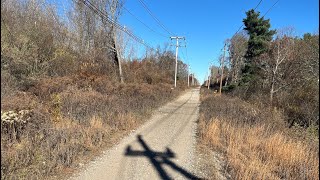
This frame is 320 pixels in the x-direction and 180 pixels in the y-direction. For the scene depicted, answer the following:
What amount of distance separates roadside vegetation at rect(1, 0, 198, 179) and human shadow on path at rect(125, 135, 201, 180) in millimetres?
1032

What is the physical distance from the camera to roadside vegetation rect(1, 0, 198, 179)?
6.51m

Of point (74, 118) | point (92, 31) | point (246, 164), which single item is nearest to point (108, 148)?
point (74, 118)

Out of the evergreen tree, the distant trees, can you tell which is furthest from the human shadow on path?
the evergreen tree

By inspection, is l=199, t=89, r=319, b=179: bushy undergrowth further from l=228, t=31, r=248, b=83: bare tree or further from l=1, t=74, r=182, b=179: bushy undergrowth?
l=228, t=31, r=248, b=83: bare tree

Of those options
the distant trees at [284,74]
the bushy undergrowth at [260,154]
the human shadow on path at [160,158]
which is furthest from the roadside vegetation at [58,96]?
the distant trees at [284,74]

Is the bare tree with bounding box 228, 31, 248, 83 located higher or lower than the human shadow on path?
higher

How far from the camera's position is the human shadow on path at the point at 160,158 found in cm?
651

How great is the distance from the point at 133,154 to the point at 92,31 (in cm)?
3199

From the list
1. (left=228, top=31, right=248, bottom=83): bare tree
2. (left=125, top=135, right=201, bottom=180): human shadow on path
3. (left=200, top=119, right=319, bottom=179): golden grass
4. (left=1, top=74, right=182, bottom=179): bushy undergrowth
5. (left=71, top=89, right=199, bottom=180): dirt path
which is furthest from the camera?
(left=228, top=31, right=248, bottom=83): bare tree

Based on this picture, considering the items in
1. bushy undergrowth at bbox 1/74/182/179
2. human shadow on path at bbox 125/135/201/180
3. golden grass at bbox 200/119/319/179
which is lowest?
human shadow on path at bbox 125/135/201/180

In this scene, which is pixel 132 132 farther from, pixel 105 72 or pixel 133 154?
pixel 105 72

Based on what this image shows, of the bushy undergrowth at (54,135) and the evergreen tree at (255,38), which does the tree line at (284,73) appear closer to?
the evergreen tree at (255,38)

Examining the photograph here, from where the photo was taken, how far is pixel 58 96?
12242 millimetres

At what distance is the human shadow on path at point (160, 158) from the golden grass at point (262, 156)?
1.18 metres
